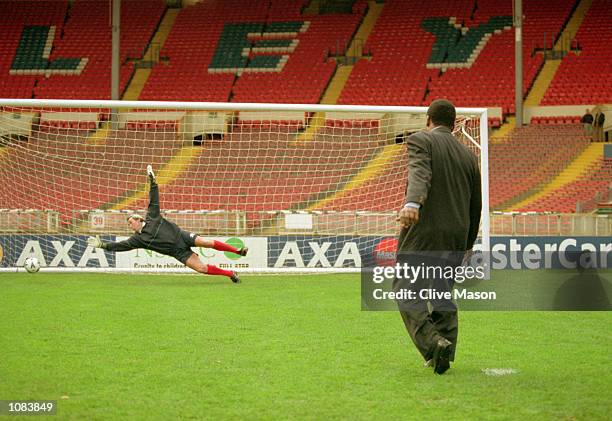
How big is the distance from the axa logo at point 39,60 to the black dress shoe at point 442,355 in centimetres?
2741

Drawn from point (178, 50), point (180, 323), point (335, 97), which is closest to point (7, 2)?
point (178, 50)

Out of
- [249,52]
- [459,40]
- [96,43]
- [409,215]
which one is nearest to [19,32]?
[96,43]

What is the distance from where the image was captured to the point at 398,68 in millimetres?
28625

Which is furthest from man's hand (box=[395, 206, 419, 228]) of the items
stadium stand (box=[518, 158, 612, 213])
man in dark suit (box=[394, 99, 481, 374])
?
stadium stand (box=[518, 158, 612, 213])

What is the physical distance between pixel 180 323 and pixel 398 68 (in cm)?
2232

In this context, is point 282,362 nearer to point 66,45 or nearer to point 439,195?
point 439,195

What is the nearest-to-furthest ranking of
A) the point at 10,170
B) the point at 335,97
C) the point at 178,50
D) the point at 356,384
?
the point at 356,384
the point at 10,170
the point at 335,97
the point at 178,50

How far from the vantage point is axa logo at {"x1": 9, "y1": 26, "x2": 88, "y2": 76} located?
30484 mm

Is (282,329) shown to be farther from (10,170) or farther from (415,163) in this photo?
(10,170)

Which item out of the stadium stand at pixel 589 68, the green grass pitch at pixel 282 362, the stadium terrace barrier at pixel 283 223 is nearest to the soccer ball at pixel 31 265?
the stadium terrace barrier at pixel 283 223

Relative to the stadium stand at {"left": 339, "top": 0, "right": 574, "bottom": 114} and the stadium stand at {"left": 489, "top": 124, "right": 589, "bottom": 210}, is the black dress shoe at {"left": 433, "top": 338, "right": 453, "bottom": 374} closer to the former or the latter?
the stadium stand at {"left": 489, "top": 124, "right": 589, "bottom": 210}

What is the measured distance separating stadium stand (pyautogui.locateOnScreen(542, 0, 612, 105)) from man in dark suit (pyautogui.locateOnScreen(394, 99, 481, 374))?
2165 cm

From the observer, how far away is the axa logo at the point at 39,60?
3048cm

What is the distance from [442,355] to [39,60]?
94.8 ft
